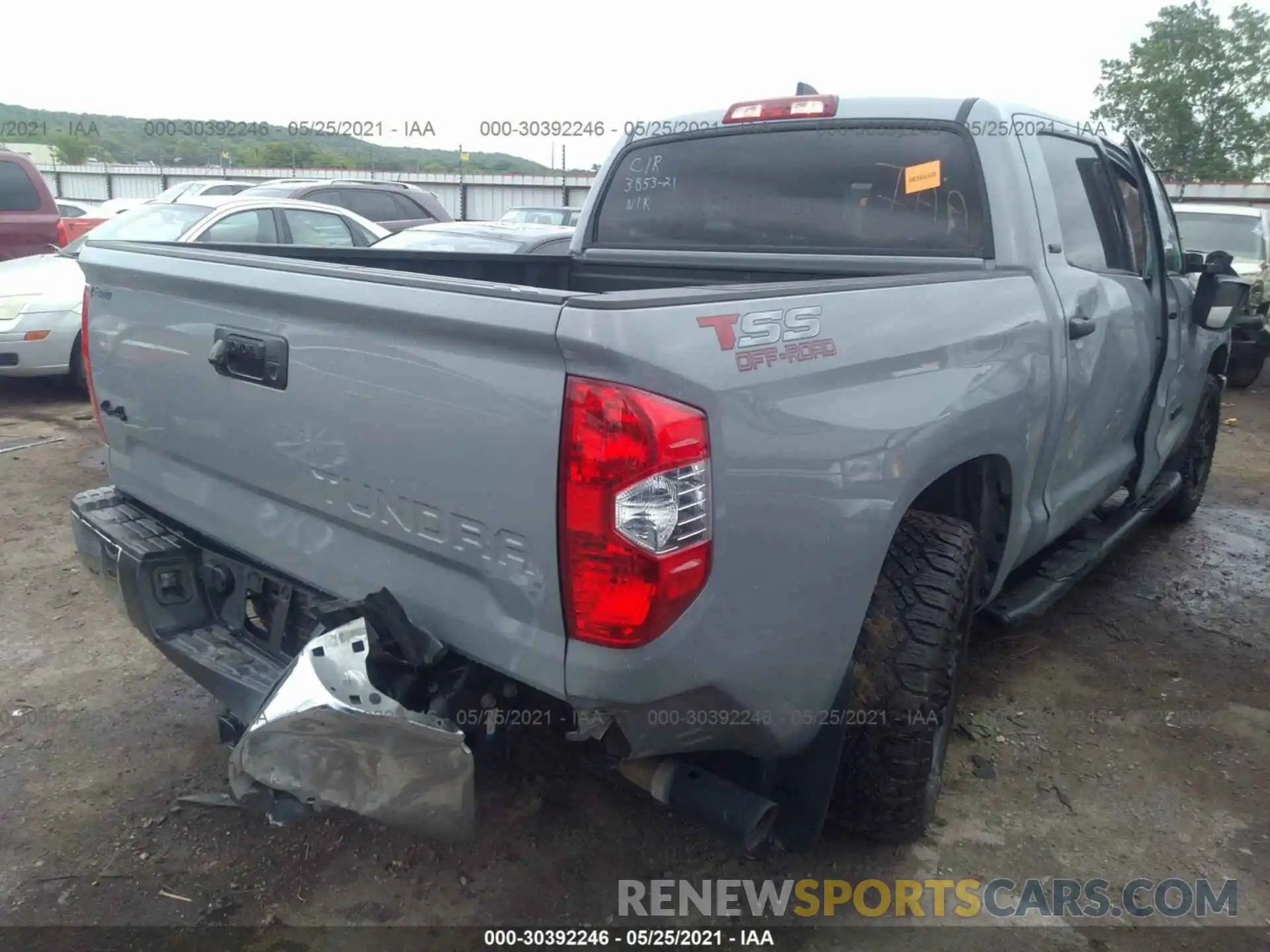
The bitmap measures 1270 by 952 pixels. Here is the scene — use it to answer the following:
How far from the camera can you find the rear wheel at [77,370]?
24.3 ft

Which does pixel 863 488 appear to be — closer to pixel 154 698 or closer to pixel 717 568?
pixel 717 568

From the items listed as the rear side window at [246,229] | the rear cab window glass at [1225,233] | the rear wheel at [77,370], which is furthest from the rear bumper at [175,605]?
the rear cab window glass at [1225,233]

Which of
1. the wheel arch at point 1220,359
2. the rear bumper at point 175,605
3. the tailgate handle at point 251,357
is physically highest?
the tailgate handle at point 251,357

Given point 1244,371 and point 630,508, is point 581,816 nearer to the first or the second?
point 630,508

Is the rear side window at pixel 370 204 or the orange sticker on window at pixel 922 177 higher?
the orange sticker on window at pixel 922 177

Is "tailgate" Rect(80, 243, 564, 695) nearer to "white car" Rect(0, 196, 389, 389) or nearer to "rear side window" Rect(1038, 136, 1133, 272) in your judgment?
"rear side window" Rect(1038, 136, 1133, 272)

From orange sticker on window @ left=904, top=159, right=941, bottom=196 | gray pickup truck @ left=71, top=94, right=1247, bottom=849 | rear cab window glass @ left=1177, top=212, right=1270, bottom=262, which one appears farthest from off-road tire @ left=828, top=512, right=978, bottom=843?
rear cab window glass @ left=1177, top=212, right=1270, bottom=262

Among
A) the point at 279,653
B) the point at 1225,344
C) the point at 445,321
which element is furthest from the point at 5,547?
the point at 1225,344

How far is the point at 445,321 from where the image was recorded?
1.78 metres

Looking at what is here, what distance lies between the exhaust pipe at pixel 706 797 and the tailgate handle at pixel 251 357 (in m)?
1.15

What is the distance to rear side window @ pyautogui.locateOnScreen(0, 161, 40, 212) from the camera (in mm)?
9422

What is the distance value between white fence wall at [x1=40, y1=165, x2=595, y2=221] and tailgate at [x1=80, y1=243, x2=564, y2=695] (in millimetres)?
22840

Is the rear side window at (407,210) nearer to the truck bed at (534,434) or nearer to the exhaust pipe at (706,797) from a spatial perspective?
the truck bed at (534,434)

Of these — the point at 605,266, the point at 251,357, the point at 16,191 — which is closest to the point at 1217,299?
the point at 605,266
